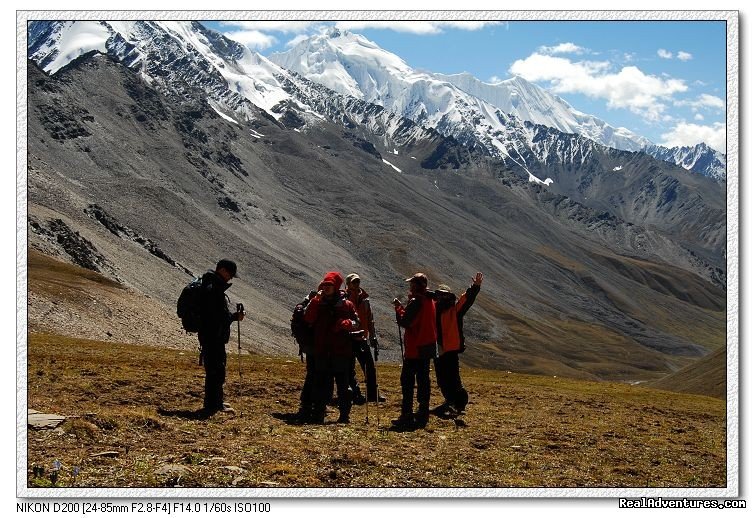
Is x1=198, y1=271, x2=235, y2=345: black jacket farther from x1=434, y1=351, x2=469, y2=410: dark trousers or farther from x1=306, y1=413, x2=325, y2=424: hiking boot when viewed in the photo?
x1=434, y1=351, x2=469, y2=410: dark trousers

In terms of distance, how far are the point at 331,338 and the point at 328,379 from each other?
987 millimetres

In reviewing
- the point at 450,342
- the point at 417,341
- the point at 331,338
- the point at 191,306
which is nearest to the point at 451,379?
the point at 450,342

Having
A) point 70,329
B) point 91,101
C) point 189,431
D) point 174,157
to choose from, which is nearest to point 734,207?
point 189,431

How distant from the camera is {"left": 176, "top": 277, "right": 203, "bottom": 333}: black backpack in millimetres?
16219

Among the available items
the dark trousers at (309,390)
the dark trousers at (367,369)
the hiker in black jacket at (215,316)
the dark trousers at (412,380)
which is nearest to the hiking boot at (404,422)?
the dark trousers at (412,380)

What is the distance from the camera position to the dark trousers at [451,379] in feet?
63.5

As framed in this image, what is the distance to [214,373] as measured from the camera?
16734 millimetres

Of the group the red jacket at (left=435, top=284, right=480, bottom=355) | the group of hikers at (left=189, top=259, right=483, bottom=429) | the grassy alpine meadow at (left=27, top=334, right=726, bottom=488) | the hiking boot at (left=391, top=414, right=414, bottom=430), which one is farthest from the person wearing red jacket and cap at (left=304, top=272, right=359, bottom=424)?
the red jacket at (left=435, top=284, right=480, bottom=355)

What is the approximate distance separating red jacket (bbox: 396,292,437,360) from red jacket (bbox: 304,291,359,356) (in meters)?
1.35

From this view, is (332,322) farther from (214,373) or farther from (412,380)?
(214,373)

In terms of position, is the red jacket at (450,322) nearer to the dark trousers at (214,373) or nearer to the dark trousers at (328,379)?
the dark trousers at (328,379)

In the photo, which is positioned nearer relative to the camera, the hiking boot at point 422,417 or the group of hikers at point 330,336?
the group of hikers at point 330,336

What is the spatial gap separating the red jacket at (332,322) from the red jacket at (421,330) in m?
1.35
